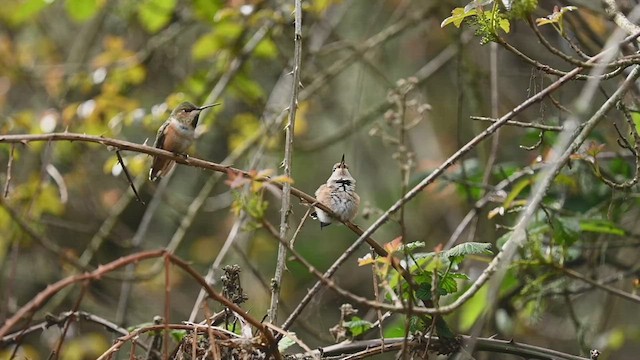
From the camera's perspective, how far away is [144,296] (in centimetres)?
938

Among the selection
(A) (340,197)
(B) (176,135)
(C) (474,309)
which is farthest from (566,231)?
(B) (176,135)

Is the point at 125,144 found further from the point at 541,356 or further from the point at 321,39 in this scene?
the point at 321,39

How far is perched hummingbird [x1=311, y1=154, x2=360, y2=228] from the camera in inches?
165

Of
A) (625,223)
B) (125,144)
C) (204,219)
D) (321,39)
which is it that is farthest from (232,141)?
(125,144)

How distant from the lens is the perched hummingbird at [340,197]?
4.19m

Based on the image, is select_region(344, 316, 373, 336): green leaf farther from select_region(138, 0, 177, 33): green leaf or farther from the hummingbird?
select_region(138, 0, 177, 33): green leaf

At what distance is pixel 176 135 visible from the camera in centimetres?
445

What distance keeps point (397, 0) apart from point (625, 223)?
4489 millimetres

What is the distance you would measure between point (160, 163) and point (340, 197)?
3.79 feet

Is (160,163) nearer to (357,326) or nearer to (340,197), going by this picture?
(340,197)

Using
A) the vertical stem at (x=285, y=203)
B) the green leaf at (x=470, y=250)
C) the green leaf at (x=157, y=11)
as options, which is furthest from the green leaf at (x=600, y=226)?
the green leaf at (x=157, y=11)

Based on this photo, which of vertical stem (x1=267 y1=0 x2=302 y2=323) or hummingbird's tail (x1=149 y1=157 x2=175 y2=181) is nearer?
vertical stem (x1=267 y1=0 x2=302 y2=323)

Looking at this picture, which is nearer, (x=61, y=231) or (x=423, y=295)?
(x=423, y=295)

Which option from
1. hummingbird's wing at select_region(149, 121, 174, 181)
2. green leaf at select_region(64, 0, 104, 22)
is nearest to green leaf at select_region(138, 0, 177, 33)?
green leaf at select_region(64, 0, 104, 22)
